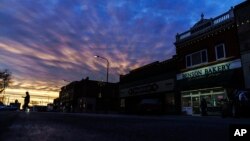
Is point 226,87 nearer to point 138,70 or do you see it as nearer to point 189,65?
point 189,65

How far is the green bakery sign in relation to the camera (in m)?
28.6

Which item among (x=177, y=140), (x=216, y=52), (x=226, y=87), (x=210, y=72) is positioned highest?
(x=216, y=52)

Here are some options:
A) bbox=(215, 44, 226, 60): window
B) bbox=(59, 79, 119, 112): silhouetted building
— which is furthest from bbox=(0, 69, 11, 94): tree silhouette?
bbox=(215, 44, 226, 60): window

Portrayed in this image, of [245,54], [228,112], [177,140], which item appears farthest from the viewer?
[245,54]

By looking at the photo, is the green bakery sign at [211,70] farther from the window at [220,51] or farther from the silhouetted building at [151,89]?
the silhouetted building at [151,89]

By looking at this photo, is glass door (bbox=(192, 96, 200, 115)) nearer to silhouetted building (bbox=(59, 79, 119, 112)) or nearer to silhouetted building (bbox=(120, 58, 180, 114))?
silhouetted building (bbox=(120, 58, 180, 114))

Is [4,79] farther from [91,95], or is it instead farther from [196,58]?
[196,58]

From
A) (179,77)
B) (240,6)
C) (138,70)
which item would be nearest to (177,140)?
(240,6)

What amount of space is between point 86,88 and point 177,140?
85.2 metres

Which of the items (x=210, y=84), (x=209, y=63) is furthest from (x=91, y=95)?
(x=210, y=84)

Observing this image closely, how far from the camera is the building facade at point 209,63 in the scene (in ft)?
93.8

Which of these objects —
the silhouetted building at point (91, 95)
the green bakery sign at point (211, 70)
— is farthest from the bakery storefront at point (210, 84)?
the silhouetted building at point (91, 95)

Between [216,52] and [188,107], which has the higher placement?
[216,52]

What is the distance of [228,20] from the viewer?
2992 cm
